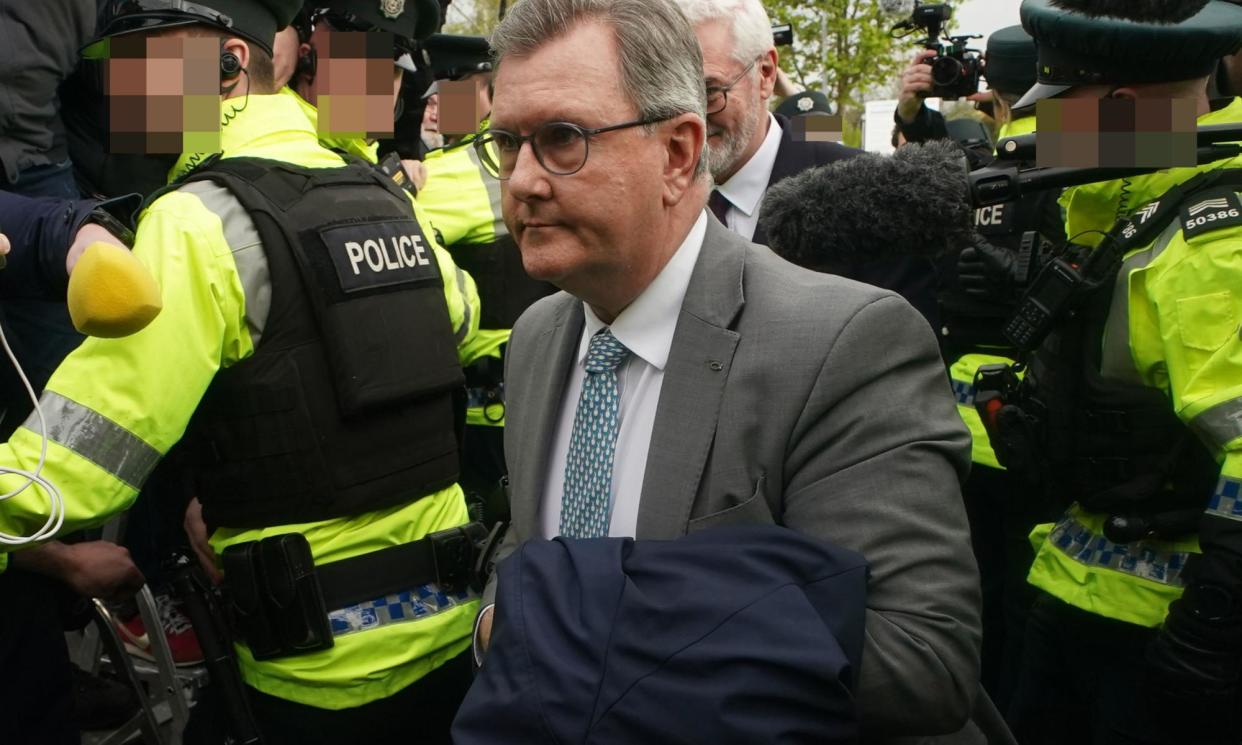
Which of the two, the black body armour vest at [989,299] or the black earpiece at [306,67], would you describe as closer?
the black earpiece at [306,67]

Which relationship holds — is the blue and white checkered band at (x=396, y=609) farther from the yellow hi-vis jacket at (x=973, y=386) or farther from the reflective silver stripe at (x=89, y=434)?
the yellow hi-vis jacket at (x=973, y=386)

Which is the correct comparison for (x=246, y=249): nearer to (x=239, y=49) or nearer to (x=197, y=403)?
(x=197, y=403)

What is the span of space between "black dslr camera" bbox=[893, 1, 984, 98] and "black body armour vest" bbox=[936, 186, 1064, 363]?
121 cm

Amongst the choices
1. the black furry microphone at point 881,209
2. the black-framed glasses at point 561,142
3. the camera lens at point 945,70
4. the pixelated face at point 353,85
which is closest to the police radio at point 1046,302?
the black furry microphone at point 881,209

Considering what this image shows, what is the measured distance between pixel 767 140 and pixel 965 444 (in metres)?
1.97

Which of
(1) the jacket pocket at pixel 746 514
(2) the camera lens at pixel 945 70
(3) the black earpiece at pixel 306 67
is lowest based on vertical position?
(1) the jacket pocket at pixel 746 514

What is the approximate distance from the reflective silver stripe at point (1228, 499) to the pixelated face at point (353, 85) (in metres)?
2.23

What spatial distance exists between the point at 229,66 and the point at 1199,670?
2.41m

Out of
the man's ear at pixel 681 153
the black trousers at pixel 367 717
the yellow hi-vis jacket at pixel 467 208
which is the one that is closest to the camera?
the man's ear at pixel 681 153

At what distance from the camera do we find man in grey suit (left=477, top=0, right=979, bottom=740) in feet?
5.09

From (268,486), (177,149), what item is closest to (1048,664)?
(268,486)

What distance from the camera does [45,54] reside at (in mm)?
3619

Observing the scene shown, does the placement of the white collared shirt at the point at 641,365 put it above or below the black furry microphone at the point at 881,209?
below

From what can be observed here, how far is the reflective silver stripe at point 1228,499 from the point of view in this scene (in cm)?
215
